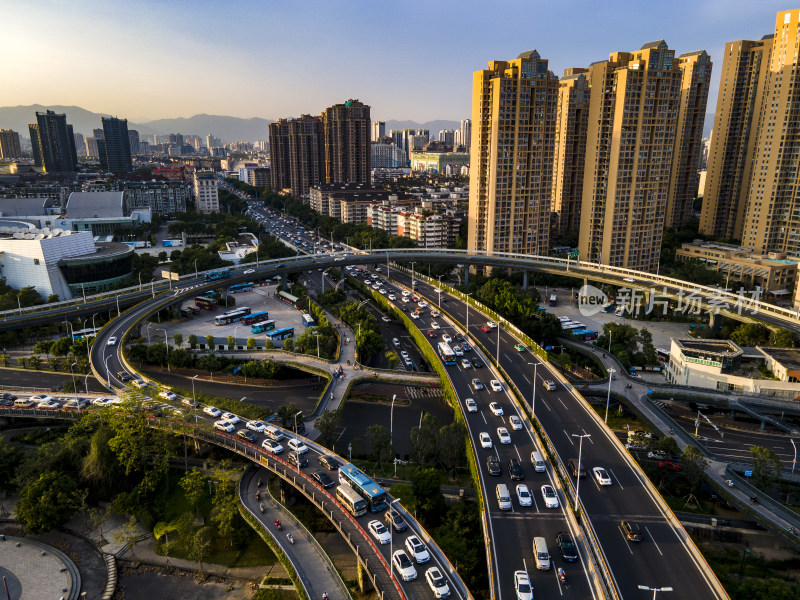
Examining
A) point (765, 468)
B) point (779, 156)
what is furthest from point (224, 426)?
point (779, 156)

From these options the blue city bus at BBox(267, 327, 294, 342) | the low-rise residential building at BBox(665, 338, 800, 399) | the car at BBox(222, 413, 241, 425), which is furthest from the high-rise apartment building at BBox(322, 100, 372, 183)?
the car at BBox(222, 413, 241, 425)

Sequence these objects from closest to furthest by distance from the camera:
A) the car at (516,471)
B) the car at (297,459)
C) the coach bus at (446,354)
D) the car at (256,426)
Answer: the car at (516,471) → the car at (297,459) → the car at (256,426) → the coach bus at (446,354)

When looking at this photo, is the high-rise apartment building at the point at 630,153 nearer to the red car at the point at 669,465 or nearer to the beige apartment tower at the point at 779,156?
the beige apartment tower at the point at 779,156

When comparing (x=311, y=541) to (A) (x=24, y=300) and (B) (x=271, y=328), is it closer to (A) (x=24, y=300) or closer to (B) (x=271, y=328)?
(B) (x=271, y=328)

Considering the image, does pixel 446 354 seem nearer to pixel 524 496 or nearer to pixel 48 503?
pixel 524 496

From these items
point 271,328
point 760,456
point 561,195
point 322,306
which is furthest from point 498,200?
point 760,456

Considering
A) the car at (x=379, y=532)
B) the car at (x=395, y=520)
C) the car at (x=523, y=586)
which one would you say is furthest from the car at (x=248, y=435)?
the car at (x=523, y=586)
